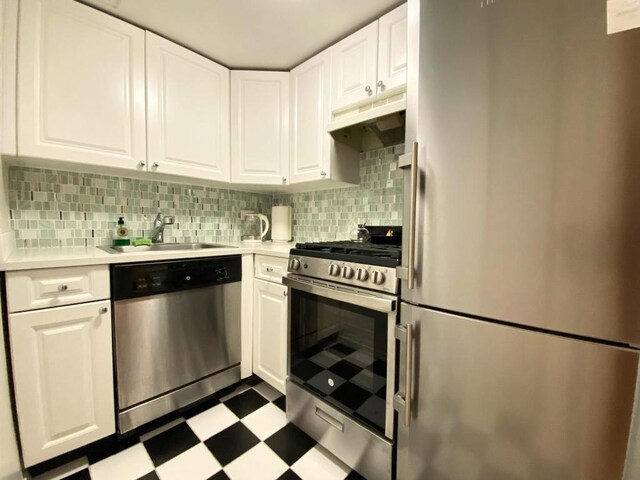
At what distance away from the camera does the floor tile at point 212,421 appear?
1311mm

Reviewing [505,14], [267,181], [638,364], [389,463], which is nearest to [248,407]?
[389,463]

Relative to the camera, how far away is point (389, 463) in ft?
3.09

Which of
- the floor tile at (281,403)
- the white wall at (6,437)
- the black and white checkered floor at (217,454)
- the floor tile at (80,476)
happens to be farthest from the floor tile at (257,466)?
the white wall at (6,437)

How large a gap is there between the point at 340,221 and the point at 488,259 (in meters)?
1.24

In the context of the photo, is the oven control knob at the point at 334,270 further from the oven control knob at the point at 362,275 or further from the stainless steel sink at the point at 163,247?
the stainless steel sink at the point at 163,247

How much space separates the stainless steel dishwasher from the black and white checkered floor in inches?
4.3

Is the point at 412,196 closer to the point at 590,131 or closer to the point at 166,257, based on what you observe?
the point at 590,131

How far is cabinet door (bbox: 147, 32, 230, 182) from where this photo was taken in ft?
4.86

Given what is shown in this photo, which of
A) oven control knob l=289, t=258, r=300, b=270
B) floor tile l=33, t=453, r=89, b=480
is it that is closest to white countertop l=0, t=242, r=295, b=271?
oven control knob l=289, t=258, r=300, b=270

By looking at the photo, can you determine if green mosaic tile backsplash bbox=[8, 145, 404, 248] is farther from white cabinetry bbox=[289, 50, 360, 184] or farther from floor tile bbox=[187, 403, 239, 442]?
floor tile bbox=[187, 403, 239, 442]

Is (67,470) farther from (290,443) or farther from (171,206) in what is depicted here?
(171,206)

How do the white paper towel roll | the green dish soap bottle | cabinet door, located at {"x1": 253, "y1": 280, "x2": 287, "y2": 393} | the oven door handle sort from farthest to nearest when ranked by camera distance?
the white paper towel roll
the green dish soap bottle
cabinet door, located at {"x1": 253, "y1": 280, "x2": 287, "y2": 393}
the oven door handle

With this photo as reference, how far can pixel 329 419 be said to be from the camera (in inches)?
45.6

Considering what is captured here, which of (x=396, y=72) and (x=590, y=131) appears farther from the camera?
(x=396, y=72)
